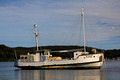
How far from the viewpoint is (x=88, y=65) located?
6372 cm

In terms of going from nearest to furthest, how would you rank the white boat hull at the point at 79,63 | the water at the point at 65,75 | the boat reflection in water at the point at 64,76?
1. the boat reflection in water at the point at 64,76
2. the water at the point at 65,75
3. the white boat hull at the point at 79,63

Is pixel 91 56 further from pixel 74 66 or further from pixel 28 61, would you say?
pixel 28 61

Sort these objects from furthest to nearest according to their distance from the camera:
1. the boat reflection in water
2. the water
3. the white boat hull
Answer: the white boat hull < the water < the boat reflection in water

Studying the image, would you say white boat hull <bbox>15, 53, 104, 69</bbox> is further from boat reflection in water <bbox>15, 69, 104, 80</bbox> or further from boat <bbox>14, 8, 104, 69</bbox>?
boat reflection in water <bbox>15, 69, 104, 80</bbox>

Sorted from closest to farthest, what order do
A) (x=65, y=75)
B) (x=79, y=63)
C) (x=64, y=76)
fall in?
(x=64, y=76)
(x=65, y=75)
(x=79, y=63)

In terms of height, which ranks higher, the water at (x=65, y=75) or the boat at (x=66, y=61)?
the boat at (x=66, y=61)

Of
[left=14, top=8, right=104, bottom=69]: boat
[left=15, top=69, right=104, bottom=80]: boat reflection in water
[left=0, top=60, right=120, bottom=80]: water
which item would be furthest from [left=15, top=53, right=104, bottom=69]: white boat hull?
[left=15, top=69, right=104, bottom=80]: boat reflection in water

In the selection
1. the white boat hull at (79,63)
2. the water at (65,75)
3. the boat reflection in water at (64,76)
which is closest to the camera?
the boat reflection in water at (64,76)

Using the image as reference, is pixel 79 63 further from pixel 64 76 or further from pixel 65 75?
pixel 64 76

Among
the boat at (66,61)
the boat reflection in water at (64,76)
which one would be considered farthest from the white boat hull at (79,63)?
the boat reflection in water at (64,76)

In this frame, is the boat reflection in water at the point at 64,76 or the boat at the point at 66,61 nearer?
the boat reflection in water at the point at 64,76

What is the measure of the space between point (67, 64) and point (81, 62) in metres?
3.21

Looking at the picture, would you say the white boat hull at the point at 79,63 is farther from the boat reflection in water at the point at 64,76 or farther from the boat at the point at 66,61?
the boat reflection in water at the point at 64,76

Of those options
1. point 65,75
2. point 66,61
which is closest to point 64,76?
point 65,75
